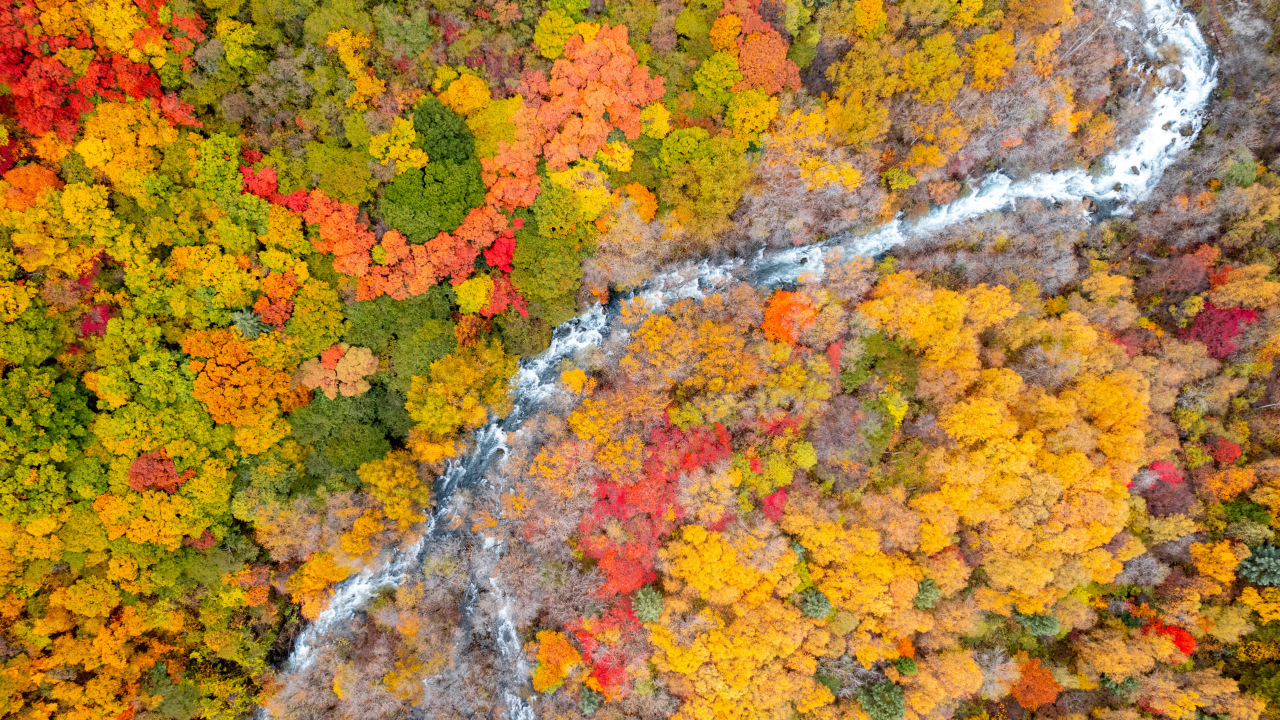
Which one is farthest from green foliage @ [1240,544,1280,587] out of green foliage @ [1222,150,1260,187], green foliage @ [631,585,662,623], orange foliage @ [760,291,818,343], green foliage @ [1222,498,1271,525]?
green foliage @ [631,585,662,623]

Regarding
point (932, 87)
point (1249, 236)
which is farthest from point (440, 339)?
point (1249, 236)

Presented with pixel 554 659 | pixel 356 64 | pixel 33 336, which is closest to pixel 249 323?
pixel 33 336

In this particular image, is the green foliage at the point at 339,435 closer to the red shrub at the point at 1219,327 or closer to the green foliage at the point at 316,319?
the green foliage at the point at 316,319

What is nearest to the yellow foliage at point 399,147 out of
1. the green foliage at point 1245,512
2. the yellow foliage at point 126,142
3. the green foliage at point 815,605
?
the yellow foliage at point 126,142

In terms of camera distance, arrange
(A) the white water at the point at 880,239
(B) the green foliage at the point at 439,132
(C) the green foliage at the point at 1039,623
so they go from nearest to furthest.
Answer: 1. (B) the green foliage at the point at 439,132
2. (C) the green foliage at the point at 1039,623
3. (A) the white water at the point at 880,239

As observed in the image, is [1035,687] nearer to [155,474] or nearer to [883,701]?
[883,701]

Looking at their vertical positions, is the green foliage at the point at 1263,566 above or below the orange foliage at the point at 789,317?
below

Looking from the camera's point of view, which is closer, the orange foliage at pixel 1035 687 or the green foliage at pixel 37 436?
the green foliage at pixel 37 436
